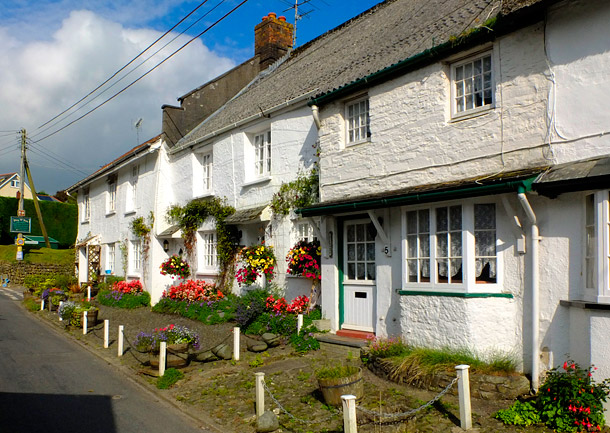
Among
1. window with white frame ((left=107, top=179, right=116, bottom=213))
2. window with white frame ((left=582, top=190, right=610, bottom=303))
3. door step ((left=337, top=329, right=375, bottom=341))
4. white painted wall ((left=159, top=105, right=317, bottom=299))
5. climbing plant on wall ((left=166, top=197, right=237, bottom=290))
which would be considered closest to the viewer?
window with white frame ((left=582, top=190, right=610, bottom=303))

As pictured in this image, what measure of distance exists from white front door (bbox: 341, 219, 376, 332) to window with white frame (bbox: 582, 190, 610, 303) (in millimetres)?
4187

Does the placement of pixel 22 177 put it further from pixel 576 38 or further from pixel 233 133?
pixel 576 38

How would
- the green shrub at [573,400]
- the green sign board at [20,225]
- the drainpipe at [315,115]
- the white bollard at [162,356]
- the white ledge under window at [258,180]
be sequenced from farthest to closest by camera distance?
1. the green sign board at [20,225]
2. the white ledge under window at [258,180]
3. the drainpipe at [315,115]
4. the white bollard at [162,356]
5. the green shrub at [573,400]

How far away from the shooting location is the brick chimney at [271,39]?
2047 centimetres

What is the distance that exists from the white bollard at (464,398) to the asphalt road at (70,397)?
3492mm

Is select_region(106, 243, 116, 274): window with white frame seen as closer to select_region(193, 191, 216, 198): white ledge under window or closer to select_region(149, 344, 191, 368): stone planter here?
select_region(193, 191, 216, 198): white ledge under window

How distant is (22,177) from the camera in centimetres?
3384

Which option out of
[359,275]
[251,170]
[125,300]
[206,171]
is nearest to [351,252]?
[359,275]

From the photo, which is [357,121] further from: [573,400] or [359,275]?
[573,400]

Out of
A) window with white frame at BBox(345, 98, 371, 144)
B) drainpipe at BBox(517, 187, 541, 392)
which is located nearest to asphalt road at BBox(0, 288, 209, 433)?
drainpipe at BBox(517, 187, 541, 392)

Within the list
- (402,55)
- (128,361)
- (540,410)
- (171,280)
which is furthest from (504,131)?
(171,280)

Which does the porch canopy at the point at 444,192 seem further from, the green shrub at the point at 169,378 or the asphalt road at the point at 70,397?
the asphalt road at the point at 70,397

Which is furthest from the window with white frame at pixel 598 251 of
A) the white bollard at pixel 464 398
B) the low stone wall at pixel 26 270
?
the low stone wall at pixel 26 270

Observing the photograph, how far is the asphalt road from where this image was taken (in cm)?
720
